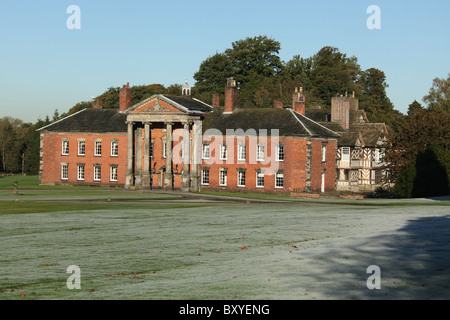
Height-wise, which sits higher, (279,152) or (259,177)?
(279,152)

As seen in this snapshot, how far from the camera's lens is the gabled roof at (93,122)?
87000 millimetres

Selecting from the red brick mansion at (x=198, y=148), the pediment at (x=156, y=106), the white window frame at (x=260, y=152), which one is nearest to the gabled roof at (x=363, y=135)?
the red brick mansion at (x=198, y=148)

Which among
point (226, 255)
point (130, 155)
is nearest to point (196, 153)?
point (130, 155)

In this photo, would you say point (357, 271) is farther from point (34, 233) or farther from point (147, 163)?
point (147, 163)

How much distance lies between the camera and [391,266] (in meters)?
20.6

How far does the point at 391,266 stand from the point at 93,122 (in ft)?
236

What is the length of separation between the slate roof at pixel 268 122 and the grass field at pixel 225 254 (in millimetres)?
34066

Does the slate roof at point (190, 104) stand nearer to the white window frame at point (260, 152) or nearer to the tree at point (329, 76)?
the white window frame at point (260, 152)

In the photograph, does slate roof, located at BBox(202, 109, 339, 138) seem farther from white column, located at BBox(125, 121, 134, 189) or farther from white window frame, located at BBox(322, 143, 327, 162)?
white column, located at BBox(125, 121, 134, 189)

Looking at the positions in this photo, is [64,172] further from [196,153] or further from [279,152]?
[279,152]

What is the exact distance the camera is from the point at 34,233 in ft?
105
